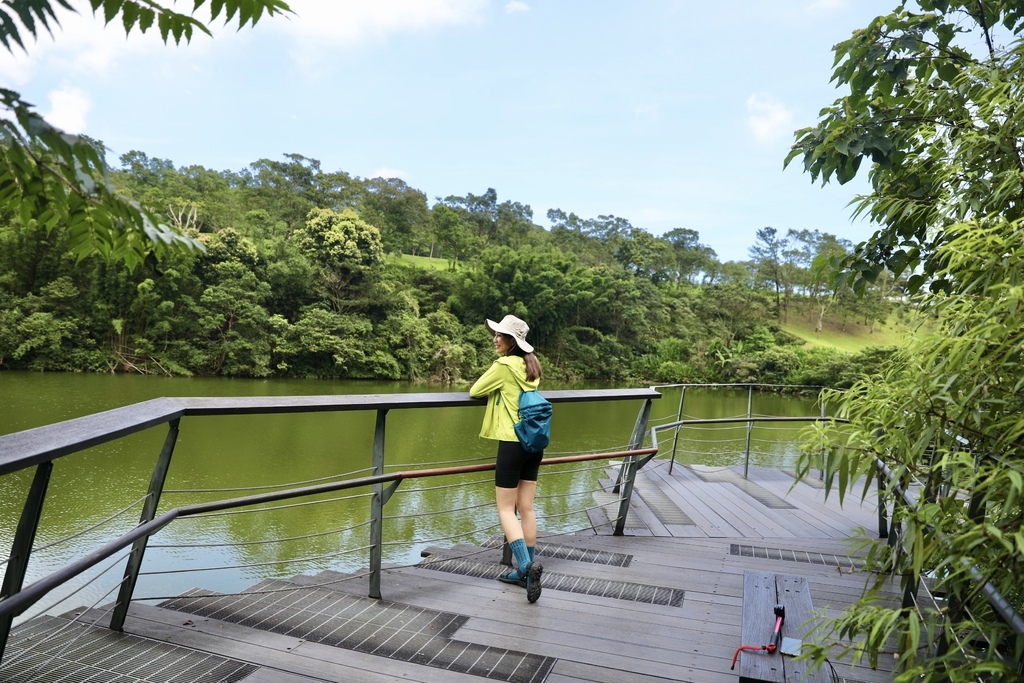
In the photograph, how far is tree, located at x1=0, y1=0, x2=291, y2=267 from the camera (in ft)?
2.81

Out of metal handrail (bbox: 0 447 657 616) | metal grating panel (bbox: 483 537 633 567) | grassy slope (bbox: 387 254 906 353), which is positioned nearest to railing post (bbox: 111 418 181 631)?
metal handrail (bbox: 0 447 657 616)

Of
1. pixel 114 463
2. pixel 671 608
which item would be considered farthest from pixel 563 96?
pixel 671 608

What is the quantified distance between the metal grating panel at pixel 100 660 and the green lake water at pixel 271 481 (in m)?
0.13

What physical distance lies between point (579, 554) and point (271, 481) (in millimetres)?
7487

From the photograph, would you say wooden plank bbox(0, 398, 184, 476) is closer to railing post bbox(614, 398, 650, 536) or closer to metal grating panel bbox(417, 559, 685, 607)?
metal grating panel bbox(417, 559, 685, 607)

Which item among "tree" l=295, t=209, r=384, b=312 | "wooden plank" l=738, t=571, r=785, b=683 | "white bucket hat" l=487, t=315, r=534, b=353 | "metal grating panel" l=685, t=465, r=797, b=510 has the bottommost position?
"metal grating panel" l=685, t=465, r=797, b=510

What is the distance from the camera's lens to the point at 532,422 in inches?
103

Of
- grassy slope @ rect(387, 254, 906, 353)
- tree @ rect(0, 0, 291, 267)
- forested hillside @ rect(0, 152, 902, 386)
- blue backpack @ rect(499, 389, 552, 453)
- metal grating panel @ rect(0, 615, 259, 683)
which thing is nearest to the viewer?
tree @ rect(0, 0, 291, 267)

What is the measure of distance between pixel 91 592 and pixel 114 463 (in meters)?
4.54

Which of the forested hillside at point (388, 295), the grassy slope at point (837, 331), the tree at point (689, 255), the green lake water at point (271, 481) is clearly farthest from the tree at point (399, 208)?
the grassy slope at point (837, 331)

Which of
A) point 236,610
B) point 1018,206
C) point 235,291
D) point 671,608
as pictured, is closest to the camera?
point 1018,206

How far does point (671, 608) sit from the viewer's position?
251 cm

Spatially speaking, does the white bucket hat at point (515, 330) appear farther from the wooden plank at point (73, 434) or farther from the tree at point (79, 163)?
the tree at point (79, 163)

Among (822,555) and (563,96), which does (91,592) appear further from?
(563,96)
